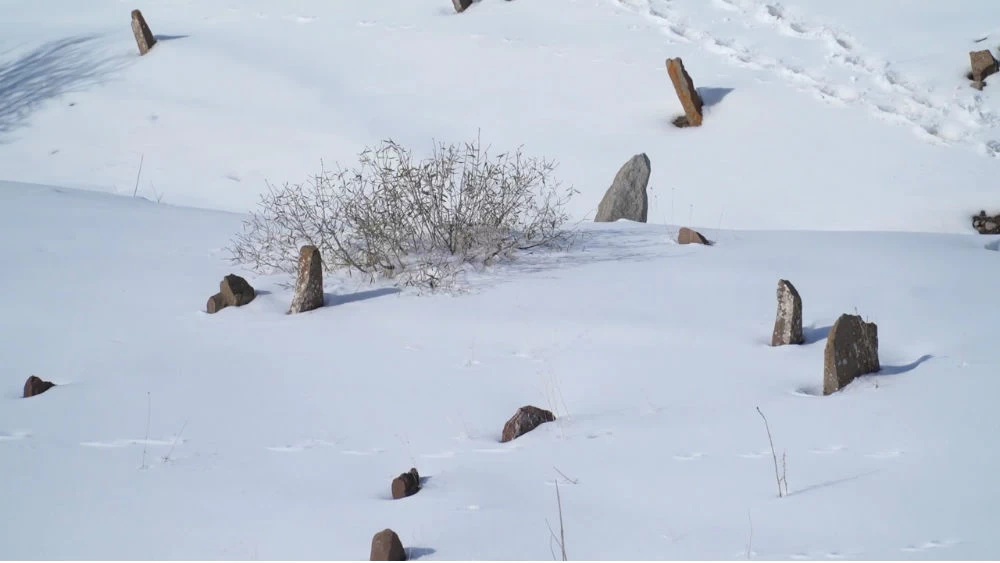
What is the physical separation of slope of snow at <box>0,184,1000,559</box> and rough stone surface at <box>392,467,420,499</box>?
0.20 ft

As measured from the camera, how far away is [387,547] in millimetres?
3148

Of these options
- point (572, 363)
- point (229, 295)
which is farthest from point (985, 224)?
point (229, 295)

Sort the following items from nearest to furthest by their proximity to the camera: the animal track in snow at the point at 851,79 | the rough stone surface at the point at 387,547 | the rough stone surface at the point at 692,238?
1. the rough stone surface at the point at 387,547
2. the rough stone surface at the point at 692,238
3. the animal track in snow at the point at 851,79

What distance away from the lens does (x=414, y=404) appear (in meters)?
4.77

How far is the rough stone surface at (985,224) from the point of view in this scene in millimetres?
10734

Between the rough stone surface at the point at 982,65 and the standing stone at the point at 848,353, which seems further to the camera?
the rough stone surface at the point at 982,65

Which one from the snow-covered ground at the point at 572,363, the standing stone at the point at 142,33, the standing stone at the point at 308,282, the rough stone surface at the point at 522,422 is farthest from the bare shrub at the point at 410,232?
the standing stone at the point at 142,33

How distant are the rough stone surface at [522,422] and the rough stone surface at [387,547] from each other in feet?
3.94

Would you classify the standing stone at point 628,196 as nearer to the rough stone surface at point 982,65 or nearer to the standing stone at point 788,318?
the standing stone at point 788,318

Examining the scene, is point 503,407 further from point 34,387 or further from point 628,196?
point 628,196

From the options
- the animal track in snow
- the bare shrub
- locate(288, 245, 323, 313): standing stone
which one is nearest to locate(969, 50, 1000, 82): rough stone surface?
the animal track in snow

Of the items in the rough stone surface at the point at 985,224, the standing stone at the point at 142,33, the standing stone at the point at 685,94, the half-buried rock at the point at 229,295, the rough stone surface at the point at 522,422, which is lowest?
the rough stone surface at the point at 985,224

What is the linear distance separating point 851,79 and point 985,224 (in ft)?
10.8

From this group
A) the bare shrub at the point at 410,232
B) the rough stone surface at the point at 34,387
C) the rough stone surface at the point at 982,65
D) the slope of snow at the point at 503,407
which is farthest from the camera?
the rough stone surface at the point at 982,65
